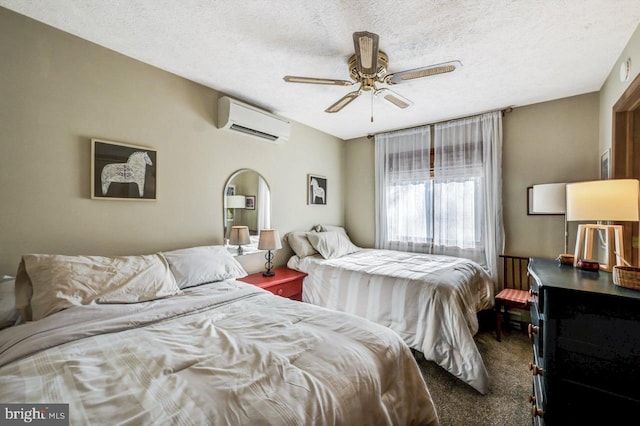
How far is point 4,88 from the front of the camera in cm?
163

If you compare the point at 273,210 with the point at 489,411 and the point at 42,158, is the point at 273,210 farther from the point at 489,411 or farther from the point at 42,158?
the point at 489,411

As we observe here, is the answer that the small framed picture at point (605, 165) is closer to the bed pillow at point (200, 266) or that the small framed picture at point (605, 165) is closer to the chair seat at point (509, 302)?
the chair seat at point (509, 302)

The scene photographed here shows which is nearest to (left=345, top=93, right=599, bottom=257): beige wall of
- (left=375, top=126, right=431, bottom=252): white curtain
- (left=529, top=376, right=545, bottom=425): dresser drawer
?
(left=375, top=126, right=431, bottom=252): white curtain

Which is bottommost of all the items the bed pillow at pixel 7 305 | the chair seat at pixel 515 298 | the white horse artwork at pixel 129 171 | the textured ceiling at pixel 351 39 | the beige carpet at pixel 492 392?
the beige carpet at pixel 492 392

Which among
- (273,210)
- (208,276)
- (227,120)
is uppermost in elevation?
(227,120)

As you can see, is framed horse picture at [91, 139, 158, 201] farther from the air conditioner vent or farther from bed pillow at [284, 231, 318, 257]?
bed pillow at [284, 231, 318, 257]

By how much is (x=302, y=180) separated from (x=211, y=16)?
224cm

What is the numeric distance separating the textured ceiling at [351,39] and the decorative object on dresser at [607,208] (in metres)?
0.93

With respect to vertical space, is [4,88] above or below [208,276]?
above

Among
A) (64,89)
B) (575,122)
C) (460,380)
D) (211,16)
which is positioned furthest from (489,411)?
(64,89)

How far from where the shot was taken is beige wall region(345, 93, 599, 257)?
108 inches

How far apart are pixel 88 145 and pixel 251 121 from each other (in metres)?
1.40

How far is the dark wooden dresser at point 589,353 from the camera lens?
110 cm

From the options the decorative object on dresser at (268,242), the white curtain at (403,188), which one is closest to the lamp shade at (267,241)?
the decorative object on dresser at (268,242)
